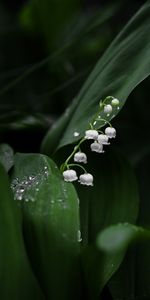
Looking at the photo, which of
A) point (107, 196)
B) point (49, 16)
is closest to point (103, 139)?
point (107, 196)

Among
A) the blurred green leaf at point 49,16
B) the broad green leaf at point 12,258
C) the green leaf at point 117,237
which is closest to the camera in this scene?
the green leaf at point 117,237

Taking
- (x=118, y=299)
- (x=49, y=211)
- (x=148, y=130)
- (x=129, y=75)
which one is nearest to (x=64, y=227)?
(x=49, y=211)

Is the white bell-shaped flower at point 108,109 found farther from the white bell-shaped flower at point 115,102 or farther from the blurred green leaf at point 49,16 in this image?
the blurred green leaf at point 49,16

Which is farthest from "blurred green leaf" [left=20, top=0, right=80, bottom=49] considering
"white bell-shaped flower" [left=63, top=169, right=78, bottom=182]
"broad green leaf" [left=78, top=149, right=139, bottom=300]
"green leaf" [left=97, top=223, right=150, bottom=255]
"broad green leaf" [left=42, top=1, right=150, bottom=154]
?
"green leaf" [left=97, top=223, right=150, bottom=255]

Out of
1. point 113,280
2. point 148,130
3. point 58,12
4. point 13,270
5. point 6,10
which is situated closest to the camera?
point 13,270

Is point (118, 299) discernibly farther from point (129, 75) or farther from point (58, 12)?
point (58, 12)

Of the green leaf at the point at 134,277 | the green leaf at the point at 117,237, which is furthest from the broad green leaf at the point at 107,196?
the green leaf at the point at 117,237

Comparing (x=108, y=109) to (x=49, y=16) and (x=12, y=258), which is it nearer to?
(x=12, y=258)

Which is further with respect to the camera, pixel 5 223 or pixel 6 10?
pixel 6 10
